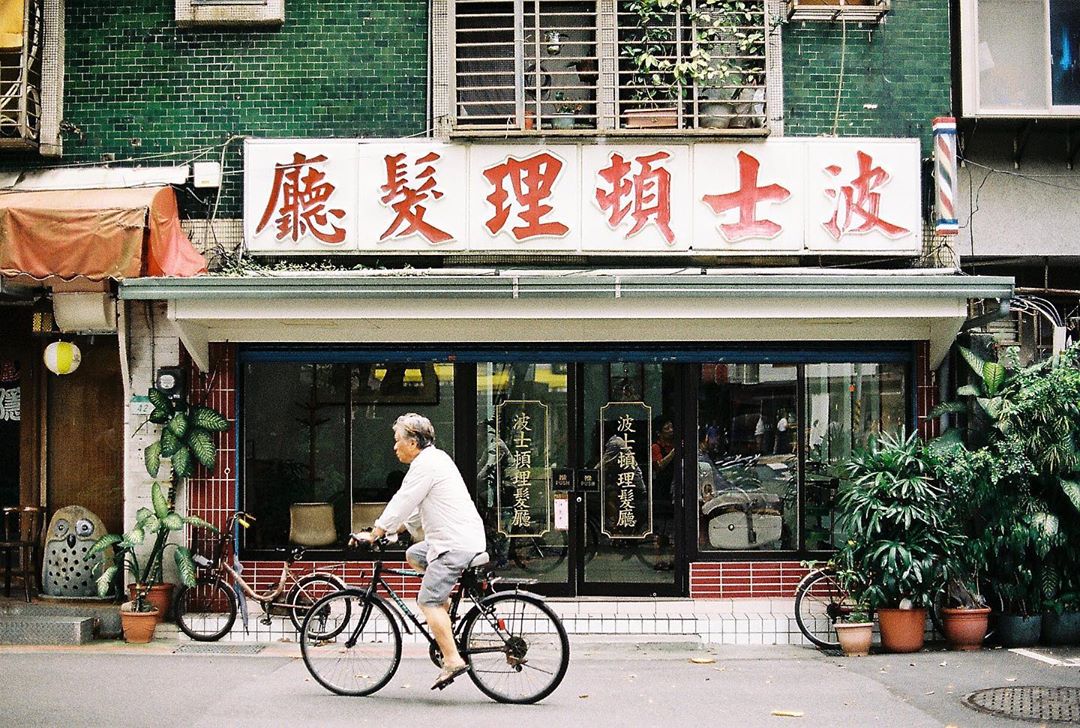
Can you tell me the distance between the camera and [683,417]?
12.0 meters

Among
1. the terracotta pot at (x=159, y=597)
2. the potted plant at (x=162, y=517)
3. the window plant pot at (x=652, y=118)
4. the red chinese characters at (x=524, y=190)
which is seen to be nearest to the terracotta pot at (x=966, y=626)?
the red chinese characters at (x=524, y=190)

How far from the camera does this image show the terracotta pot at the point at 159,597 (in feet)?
36.3

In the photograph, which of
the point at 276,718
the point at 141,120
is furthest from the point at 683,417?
the point at 141,120

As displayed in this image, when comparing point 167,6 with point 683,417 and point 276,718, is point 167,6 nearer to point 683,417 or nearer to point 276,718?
point 683,417

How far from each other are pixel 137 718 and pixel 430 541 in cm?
232

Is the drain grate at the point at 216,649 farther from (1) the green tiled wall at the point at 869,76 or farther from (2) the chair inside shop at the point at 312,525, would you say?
(1) the green tiled wall at the point at 869,76

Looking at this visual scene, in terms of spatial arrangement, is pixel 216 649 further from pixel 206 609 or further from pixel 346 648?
pixel 346 648

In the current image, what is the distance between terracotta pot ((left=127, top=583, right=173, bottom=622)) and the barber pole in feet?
27.1

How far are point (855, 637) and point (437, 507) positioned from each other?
4434 mm

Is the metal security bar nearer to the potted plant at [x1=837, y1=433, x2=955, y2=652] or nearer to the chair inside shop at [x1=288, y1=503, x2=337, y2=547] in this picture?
the chair inside shop at [x1=288, y1=503, x2=337, y2=547]

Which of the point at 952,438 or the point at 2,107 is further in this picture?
the point at 2,107

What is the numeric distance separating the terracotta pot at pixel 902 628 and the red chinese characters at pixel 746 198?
150 inches

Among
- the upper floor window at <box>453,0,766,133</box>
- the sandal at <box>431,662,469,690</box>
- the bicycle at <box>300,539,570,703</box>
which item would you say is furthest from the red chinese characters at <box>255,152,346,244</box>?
the sandal at <box>431,662,469,690</box>

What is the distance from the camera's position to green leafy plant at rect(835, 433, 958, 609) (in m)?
10.2
